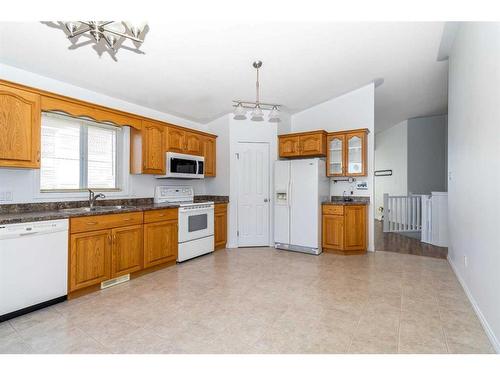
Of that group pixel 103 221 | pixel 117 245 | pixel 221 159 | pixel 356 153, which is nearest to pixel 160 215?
pixel 117 245

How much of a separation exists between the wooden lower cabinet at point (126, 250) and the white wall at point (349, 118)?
142 inches

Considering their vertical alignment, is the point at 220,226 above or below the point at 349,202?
below

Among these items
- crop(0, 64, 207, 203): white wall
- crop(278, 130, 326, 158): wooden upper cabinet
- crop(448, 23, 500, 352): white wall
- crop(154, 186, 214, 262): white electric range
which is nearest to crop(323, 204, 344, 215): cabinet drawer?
crop(278, 130, 326, 158): wooden upper cabinet

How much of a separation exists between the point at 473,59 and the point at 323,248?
328cm

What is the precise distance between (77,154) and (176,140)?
140 centimetres

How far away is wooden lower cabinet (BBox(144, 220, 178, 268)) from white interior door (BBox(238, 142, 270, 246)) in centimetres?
150

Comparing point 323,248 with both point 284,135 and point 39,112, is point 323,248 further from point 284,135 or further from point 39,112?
point 39,112

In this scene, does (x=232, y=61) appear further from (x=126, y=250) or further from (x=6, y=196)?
(x=6, y=196)

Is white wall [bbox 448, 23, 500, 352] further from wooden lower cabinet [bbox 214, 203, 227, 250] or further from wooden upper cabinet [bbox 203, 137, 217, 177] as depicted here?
wooden upper cabinet [bbox 203, 137, 217, 177]

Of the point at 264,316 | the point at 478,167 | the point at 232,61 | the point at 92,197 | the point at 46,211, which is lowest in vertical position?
the point at 264,316

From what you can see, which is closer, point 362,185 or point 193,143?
point 193,143

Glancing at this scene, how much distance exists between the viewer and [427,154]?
7.44m

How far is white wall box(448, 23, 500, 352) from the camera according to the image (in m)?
2.03

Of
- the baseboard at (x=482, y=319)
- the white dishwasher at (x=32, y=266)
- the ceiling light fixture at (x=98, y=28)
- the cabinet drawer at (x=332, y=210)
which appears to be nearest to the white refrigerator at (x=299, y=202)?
the cabinet drawer at (x=332, y=210)
